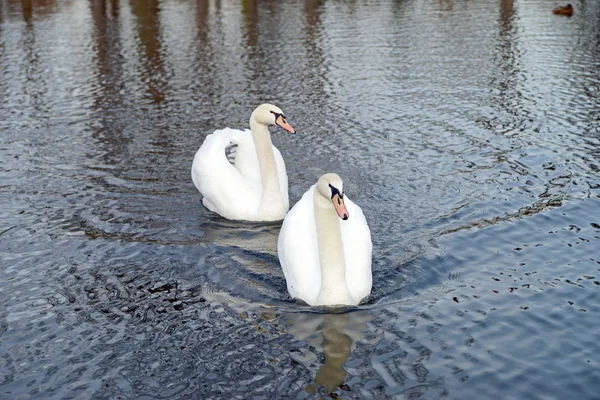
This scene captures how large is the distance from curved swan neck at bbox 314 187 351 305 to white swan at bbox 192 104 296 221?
320 cm

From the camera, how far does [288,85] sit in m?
23.0

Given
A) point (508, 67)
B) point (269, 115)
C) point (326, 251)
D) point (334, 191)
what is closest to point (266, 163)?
point (269, 115)

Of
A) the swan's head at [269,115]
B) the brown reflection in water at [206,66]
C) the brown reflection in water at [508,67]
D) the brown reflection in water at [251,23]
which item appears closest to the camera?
the swan's head at [269,115]

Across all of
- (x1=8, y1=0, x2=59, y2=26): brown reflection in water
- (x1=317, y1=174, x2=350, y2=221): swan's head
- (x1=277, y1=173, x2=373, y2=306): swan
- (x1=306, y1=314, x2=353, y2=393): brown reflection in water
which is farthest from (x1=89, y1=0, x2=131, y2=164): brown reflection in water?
(x1=306, y1=314, x2=353, y2=393): brown reflection in water

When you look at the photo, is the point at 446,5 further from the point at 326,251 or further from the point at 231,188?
the point at 326,251

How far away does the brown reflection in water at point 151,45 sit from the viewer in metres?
23.1

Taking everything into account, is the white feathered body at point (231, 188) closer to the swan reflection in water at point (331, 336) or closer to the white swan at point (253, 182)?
the white swan at point (253, 182)

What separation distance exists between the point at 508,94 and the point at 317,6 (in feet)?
75.9

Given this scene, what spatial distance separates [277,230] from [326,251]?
123 inches

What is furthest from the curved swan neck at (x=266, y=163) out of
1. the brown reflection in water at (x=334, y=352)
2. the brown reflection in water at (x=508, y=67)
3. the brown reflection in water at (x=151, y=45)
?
the brown reflection in water at (x=151, y=45)

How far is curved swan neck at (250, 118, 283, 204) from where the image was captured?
12.6 meters

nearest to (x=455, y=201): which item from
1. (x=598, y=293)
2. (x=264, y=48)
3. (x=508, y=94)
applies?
(x=598, y=293)

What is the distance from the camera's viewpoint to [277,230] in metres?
12.5

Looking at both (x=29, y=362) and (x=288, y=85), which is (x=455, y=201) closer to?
(x=29, y=362)
